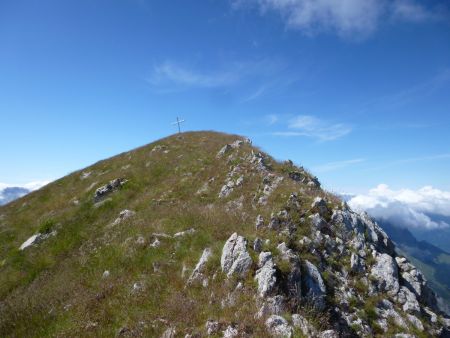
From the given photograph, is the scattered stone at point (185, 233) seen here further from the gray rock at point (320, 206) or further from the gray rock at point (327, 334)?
the gray rock at point (327, 334)

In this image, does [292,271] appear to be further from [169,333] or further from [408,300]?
[408,300]

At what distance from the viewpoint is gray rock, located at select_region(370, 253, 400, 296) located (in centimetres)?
1620

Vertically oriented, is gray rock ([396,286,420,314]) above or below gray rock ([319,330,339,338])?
below

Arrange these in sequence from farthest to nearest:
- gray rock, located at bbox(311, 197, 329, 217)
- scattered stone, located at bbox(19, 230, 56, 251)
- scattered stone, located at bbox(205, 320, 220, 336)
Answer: scattered stone, located at bbox(19, 230, 56, 251) < gray rock, located at bbox(311, 197, 329, 217) < scattered stone, located at bbox(205, 320, 220, 336)

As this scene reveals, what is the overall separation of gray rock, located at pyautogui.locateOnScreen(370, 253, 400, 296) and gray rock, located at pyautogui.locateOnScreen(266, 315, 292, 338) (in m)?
8.10

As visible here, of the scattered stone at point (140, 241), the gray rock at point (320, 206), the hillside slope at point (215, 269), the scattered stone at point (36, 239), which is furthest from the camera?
the scattered stone at point (36, 239)

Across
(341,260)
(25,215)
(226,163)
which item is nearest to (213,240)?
(341,260)

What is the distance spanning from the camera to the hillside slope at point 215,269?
11.5 metres

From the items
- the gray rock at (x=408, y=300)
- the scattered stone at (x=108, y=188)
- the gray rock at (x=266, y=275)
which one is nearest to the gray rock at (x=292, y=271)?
the gray rock at (x=266, y=275)

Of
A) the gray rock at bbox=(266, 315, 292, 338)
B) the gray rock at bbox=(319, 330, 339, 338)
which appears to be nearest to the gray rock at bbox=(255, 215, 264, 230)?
the gray rock at bbox=(319, 330, 339, 338)

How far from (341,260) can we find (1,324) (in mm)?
14575

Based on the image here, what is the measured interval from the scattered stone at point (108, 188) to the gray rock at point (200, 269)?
18691 millimetres

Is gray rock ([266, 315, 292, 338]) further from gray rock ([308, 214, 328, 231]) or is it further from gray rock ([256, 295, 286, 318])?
gray rock ([308, 214, 328, 231])

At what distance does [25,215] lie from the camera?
32.2 m
